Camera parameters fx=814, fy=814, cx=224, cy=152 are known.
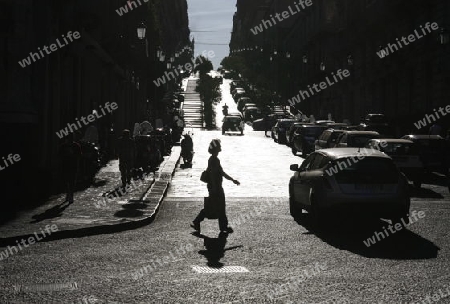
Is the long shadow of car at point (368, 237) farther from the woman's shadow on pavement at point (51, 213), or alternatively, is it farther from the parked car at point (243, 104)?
the parked car at point (243, 104)

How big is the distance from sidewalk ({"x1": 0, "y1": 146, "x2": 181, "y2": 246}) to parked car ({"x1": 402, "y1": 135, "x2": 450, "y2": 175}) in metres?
8.83

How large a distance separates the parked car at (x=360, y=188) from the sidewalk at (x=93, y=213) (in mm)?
3276

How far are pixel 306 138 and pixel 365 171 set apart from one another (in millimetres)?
25598

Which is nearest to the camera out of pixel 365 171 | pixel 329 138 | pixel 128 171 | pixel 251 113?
pixel 365 171

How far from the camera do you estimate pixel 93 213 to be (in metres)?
15.4

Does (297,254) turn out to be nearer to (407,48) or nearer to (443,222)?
(443,222)

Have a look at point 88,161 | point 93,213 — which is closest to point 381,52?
point 88,161

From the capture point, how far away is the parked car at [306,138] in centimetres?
3884

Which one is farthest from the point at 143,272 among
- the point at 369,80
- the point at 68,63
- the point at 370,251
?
the point at 369,80

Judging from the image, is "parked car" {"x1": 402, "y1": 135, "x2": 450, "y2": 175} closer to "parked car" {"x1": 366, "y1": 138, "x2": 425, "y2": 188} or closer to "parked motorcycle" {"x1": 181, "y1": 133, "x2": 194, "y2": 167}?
"parked car" {"x1": 366, "y1": 138, "x2": 425, "y2": 188}

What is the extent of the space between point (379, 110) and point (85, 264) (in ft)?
129

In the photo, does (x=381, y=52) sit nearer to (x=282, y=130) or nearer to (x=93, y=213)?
(x=282, y=130)

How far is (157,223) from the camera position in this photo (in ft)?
48.5

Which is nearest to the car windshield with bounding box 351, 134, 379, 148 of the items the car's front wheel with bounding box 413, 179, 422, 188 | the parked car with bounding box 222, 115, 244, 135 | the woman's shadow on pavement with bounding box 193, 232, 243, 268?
the car's front wheel with bounding box 413, 179, 422, 188
